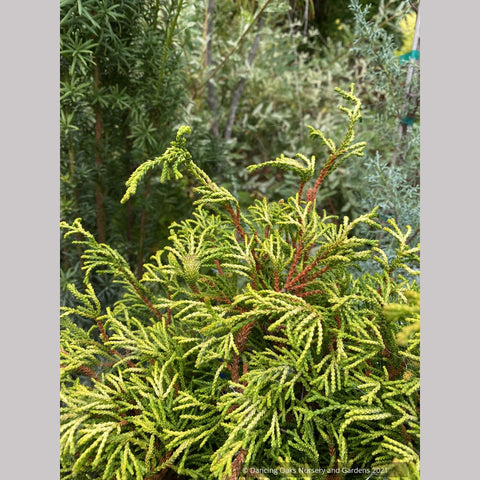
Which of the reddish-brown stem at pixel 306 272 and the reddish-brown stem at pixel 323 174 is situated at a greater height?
the reddish-brown stem at pixel 323 174

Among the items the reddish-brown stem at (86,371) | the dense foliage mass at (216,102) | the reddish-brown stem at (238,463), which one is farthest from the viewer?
the dense foliage mass at (216,102)

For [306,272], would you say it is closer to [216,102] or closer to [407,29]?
[407,29]

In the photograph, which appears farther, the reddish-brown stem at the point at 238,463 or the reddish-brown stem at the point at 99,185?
the reddish-brown stem at the point at 99,185

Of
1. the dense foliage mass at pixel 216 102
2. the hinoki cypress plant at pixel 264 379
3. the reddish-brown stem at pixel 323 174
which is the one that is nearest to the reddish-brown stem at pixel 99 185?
the dense foliage mass at pixel 216 102

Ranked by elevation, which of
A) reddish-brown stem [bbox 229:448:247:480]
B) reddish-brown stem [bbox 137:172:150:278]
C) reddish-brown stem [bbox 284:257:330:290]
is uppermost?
reddish-brown stem [bbox 137:172:150:278]

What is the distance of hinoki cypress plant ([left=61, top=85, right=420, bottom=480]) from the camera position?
514mm

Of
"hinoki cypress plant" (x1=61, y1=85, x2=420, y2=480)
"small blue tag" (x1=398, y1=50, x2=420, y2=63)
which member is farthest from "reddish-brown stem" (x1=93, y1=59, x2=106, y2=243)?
"small blue tag" (x1=398, y1=50, x2=420, y2=63)

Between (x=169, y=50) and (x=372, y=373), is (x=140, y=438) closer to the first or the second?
(x=372, y=373)

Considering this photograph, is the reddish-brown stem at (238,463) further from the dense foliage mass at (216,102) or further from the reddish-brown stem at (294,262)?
the dense foliage mass at (216,102)

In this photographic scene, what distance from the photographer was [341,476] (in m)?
0.53

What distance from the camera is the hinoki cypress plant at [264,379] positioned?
1.69ft

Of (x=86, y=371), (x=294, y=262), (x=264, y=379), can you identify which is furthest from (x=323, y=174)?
(x=86, y=371)

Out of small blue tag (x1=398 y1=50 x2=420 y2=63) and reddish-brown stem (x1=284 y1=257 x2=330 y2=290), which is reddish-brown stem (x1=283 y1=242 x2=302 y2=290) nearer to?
reddish-brown stem (x1=284 y1=257 x2=330 y2=290)

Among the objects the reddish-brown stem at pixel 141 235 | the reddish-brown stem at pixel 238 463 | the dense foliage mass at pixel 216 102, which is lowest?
the reddish-brown stem at pixel 238 463
